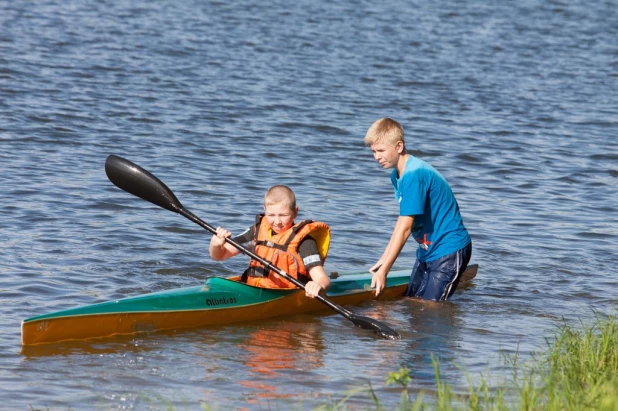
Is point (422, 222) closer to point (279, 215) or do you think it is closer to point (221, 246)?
point (279, 215)

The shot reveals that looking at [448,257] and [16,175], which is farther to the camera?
[16,175]

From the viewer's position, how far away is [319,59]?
17812mm

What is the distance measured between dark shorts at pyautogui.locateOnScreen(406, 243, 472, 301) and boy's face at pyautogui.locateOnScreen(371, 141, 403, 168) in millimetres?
791

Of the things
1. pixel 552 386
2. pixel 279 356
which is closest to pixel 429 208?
pixel 279 356

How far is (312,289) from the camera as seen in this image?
6273 millimetres

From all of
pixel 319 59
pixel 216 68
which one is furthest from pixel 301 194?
pixel 319 59

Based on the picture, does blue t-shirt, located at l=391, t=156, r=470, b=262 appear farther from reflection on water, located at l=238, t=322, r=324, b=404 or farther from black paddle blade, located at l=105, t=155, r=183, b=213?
black paddle blade, located at l=105, t=155, r=183, b=213

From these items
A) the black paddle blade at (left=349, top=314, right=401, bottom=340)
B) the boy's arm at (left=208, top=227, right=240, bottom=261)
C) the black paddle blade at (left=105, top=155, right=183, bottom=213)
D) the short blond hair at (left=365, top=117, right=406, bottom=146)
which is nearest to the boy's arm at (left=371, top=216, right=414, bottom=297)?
the black paddle blade at (left=349, top=314, right=401, bottom=340)

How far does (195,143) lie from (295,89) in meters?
3.75

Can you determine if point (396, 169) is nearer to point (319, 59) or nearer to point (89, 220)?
point (89, 220)

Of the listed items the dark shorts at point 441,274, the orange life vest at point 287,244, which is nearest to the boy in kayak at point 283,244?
the orange life vest at point 287,244

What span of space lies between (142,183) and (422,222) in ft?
5.97

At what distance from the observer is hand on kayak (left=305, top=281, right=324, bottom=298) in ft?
20.6

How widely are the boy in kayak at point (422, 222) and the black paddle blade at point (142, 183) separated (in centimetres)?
138
